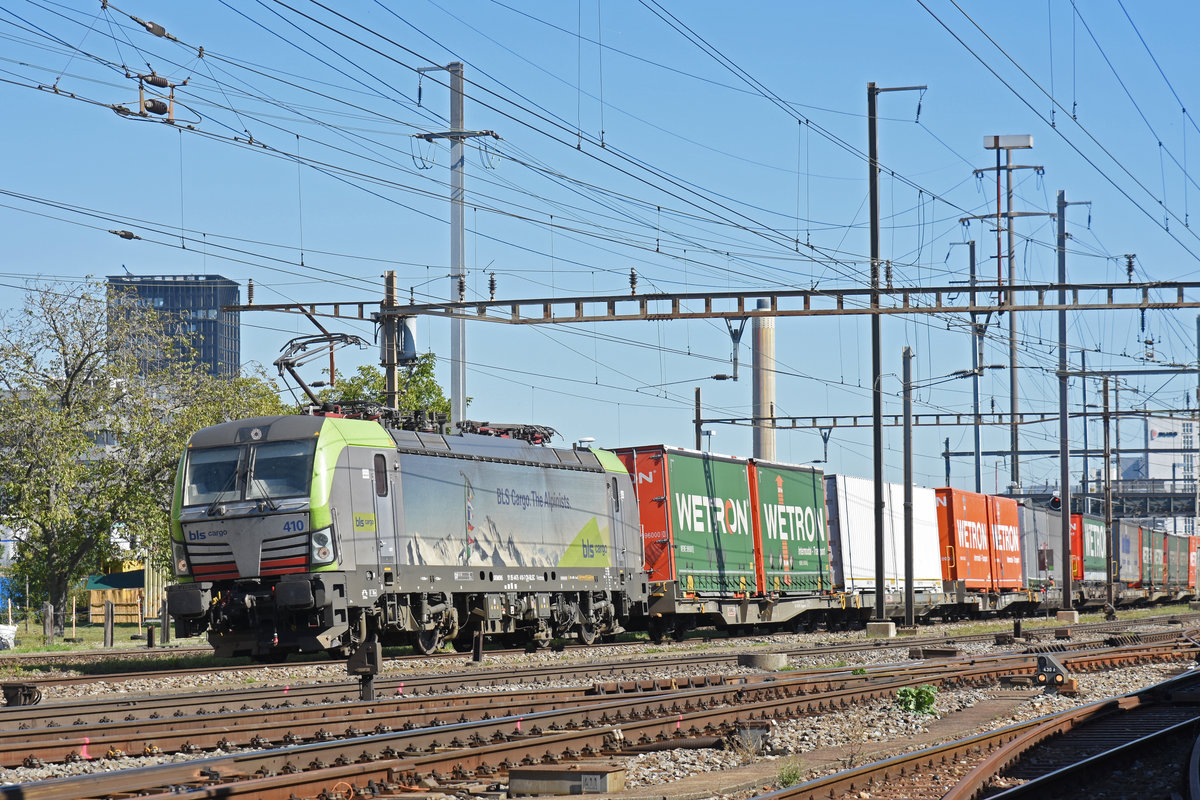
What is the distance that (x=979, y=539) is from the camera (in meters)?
42.8

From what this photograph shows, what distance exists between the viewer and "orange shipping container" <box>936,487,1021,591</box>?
4031 centimetres

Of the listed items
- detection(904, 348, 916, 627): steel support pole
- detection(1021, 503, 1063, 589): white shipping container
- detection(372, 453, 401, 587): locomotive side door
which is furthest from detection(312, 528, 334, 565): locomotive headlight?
detection(1021, 503, 1063, 589): white shipping container

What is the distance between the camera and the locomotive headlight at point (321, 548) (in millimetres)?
19141

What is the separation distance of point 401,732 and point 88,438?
2500 cm

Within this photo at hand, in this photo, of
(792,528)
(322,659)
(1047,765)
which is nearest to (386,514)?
(322,659)

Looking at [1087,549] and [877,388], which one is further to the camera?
[1087,549]

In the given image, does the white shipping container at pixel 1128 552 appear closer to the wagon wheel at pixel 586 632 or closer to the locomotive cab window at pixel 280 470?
the wagon wheel at pixel 586 632

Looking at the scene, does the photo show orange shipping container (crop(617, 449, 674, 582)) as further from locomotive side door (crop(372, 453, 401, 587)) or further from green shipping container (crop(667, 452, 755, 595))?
locomotive side door (crop(372, 453, 401, 587))

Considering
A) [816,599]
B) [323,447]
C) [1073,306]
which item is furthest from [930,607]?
[323,447]

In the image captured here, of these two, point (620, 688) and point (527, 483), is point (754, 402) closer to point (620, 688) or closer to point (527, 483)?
point (527, 483)

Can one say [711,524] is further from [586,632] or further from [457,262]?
[457,262]

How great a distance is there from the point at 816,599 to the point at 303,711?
2141 cm

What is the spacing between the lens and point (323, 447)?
1948 cm

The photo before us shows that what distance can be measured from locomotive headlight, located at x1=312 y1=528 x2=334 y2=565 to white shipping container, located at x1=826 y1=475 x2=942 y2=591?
1814 cm
